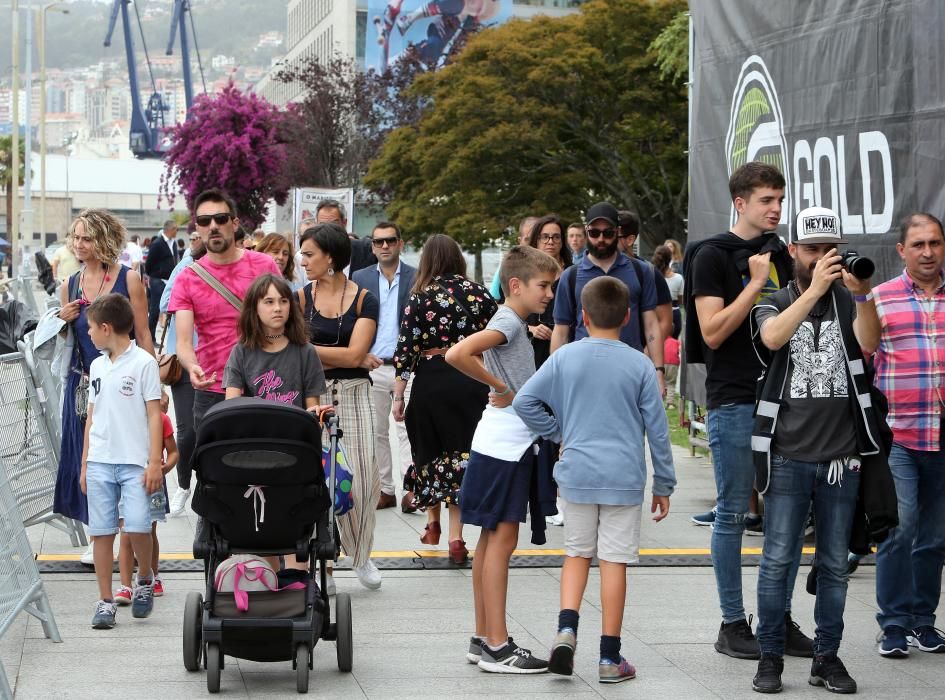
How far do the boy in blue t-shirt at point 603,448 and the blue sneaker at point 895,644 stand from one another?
1272 mm

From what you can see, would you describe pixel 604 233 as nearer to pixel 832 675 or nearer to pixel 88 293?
pixel 88 293

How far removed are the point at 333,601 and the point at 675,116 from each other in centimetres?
3538

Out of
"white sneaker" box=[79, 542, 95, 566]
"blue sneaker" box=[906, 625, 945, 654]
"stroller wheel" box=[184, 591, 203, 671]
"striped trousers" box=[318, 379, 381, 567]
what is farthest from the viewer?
"white sneaker" box=[79, 542, 95, 566]

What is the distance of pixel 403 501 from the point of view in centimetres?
1006

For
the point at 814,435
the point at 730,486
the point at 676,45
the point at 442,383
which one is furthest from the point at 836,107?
the point at 676,45

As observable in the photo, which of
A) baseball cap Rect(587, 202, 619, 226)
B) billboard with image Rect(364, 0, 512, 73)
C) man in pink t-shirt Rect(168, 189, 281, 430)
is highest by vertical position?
billboard with image Rect(364, 0, 512, 73)

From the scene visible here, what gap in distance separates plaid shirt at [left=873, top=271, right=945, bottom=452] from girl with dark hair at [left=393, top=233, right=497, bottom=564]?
2.60m

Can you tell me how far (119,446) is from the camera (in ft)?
22.2

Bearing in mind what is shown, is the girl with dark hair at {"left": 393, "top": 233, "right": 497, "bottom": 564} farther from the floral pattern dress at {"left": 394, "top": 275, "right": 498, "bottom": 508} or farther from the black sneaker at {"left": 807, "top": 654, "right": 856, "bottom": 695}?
the black sneaker at {"left": 807, "top": 654, "right": 856, "bottom": 695}

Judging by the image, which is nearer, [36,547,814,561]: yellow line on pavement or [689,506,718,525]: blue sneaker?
[36,547,814,561]: yellow line on pavement

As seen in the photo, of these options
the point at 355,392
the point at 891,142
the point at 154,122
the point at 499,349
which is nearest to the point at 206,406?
the point at 355,392

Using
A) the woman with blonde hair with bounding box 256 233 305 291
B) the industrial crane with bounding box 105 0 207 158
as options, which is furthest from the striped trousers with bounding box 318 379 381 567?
the industrial crane with bounding box 105 0 207 158

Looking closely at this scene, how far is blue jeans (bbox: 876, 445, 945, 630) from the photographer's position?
20.8 ft

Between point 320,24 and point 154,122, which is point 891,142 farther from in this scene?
point 154,122
